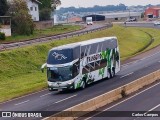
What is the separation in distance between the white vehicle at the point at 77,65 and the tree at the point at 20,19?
3926 centimetres

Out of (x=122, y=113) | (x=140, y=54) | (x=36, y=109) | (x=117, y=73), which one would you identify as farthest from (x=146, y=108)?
(x=140, y=54)

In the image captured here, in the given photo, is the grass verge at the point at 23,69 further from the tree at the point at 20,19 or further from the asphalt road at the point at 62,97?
the tree at the point at 20,19

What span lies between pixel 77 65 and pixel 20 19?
149ft

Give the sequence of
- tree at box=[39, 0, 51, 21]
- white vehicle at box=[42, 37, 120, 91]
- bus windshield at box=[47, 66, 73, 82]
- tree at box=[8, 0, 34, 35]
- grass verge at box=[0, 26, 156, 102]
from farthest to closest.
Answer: tree at box=[39, 0, 51, 21] < tree at box=[8, 0, 34, 35] < grass verge at box=[0, 26, 156, 102] < white vehicle at box=[42, 37, 120, 91] < bus windshield at box=[47, 66, 73, 82]

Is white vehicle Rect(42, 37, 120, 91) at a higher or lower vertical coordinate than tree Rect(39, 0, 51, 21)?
lower

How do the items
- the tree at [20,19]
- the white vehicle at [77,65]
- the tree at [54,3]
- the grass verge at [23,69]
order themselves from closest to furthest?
the white vehicle at [77,65], the grass verge at [23,69], the tree at [20,19], the tree at [54,3]

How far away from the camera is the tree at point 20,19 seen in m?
80.6

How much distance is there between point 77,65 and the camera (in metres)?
37.8

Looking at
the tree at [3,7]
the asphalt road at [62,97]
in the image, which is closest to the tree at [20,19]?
the tree at [3,7]

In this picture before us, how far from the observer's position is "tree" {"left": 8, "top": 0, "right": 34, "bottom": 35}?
80.6 m

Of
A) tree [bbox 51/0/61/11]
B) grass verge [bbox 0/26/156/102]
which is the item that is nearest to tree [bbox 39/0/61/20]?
tree [bbox 51/0/61/11]

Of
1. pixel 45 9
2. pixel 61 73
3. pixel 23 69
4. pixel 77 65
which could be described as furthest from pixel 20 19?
pixel 61 73

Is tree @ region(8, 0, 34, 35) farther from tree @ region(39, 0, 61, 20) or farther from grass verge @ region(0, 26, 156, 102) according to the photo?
tree @ region(39, 0, 61, 20)

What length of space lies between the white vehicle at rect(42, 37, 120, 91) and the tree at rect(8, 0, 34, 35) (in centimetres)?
3926
